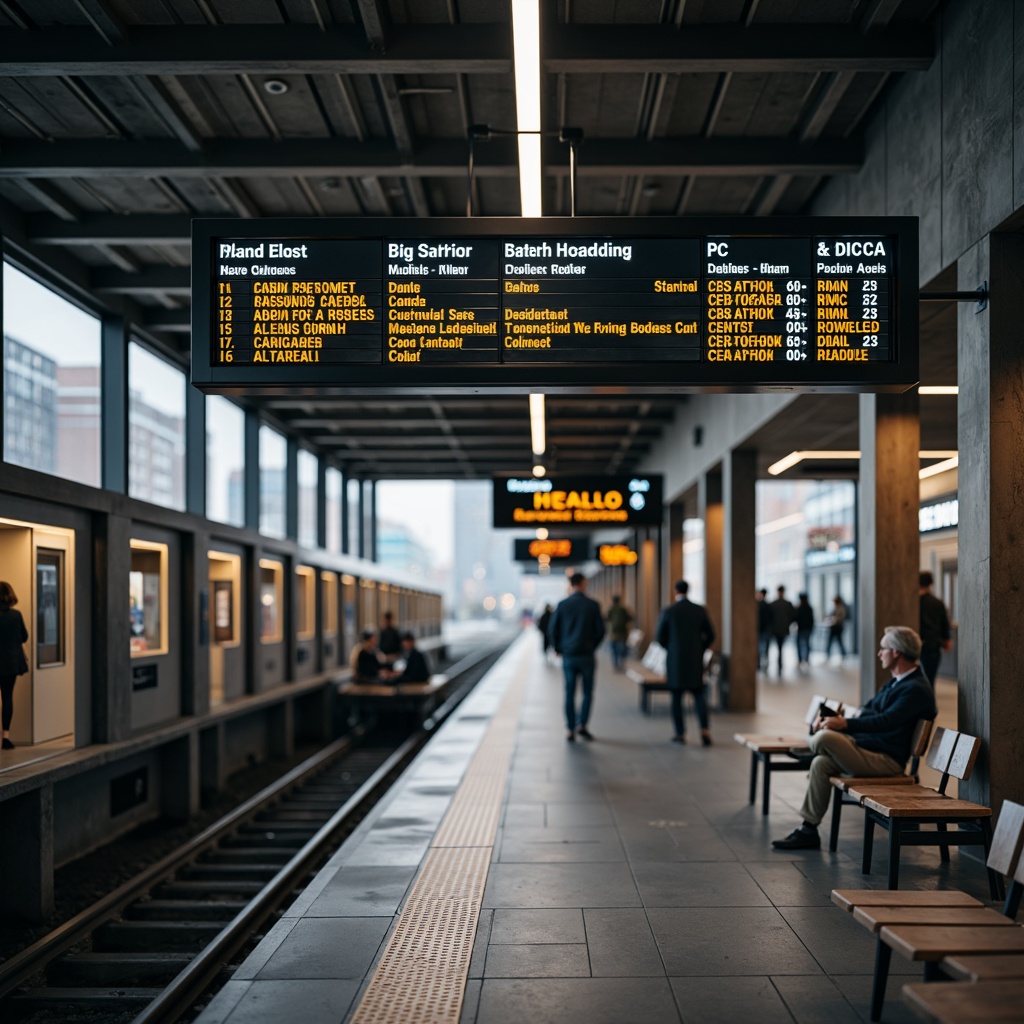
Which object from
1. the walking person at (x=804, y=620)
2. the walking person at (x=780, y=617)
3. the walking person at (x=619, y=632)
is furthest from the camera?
the walking person at (x=619, y=632)

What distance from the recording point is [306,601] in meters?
19.1

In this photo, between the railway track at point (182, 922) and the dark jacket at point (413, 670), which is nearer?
the railway track at point (182, 922)

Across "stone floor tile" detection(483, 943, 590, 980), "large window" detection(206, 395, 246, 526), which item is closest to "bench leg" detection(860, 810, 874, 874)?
"stone floor tile" detection(483, 943, 590, 980)

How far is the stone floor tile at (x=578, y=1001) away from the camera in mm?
3916

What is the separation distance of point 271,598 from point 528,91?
1252cm

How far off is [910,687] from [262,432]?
14.2 meters

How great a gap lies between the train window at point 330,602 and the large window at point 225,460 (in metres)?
3.92

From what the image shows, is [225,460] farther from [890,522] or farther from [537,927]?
[537,927]

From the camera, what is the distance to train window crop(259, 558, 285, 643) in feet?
53.5

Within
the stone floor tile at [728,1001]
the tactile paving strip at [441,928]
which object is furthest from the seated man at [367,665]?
the stone floor tile at [728,1001]

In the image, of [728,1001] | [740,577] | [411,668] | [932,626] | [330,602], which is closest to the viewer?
[728,1001]

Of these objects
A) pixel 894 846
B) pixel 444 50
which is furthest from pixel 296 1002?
pixel 444 50

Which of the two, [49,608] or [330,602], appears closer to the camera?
[49,608]

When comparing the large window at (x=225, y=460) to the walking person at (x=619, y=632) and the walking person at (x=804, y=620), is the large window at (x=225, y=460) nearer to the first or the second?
the walking person at (x=619, y=632)
